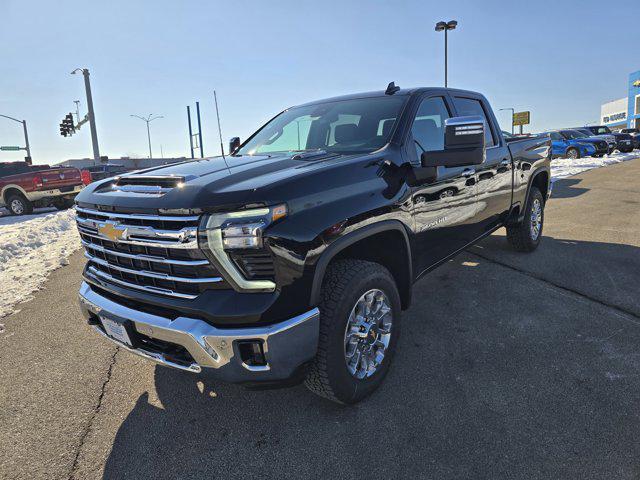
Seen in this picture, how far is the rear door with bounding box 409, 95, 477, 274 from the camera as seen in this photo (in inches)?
119

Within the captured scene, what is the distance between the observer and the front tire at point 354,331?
7.45 ft

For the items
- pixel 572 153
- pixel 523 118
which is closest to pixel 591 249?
pixel 572 153

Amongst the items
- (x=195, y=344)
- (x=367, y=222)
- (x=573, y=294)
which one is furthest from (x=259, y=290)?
(x=573, y=294)

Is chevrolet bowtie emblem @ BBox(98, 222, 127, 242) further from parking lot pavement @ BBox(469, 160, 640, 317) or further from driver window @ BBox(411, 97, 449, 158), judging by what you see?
parking lot pavement @ BBox(469, 160, 640, 317)

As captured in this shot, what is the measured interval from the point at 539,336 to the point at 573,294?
1.11m

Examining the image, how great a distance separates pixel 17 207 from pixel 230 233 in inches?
574

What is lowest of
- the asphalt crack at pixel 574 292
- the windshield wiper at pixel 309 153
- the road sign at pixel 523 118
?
the asphalt crack at pixel 574 292

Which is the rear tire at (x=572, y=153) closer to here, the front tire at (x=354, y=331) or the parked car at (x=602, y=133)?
the parked car at (x=602, y=133)

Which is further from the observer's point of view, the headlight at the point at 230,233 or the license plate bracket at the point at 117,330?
the license plate bracket at the point at 117,330

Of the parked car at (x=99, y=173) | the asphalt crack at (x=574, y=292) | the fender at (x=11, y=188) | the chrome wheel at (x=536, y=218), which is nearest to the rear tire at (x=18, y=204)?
the fender at (x=11, y=188)

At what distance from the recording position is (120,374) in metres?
3.10

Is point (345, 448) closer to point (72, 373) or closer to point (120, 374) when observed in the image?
point (120, 374)

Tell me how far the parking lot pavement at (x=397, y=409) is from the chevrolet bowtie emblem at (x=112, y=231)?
849 millimetres

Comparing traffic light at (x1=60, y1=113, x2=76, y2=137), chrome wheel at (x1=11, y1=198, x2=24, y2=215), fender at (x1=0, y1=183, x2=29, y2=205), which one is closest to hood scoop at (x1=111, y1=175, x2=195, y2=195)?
fender at (x1=0, y1=183, x2=29, y2=205)
